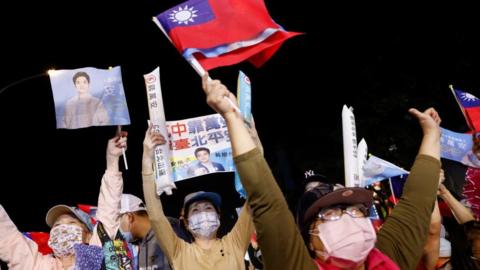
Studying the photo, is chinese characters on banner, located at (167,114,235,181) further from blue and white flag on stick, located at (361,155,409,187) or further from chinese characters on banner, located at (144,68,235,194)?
blue and white flag on stick, located at (361,155,409,187)

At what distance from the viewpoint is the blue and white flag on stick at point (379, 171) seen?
5.27 meters

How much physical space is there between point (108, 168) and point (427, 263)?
306cm

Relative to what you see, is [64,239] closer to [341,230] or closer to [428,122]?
[341,230]

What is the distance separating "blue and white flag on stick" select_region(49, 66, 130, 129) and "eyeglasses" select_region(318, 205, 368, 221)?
3208mm

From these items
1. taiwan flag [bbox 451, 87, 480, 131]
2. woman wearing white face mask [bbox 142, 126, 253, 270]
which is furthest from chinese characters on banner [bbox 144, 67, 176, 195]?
taiwan flag [bbox 451, 87, 480, 131]

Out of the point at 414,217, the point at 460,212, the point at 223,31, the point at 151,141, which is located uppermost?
the point at 223,31

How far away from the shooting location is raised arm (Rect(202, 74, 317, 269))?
6.89 ft

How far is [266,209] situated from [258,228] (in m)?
0.09

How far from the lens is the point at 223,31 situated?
3.79 m

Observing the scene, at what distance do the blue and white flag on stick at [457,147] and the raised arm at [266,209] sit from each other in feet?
16.7

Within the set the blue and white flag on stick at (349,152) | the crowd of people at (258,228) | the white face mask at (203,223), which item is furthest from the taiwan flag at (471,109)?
the white face mask at (203,223)

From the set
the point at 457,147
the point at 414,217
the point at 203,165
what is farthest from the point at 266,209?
the point at 457,147

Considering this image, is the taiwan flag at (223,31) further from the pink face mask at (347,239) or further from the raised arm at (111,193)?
the raised arm at (111,193)

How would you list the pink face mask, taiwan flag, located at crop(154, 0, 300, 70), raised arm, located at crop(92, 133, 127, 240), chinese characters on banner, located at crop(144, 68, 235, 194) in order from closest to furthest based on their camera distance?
the pink face mask < taiwan flag, located at crop(154, 0, 300, 70) < raised arm, located at crop(92, 133, 127, 240) < chinese characters on banner, located at crop(144, 68, 235, 194)
